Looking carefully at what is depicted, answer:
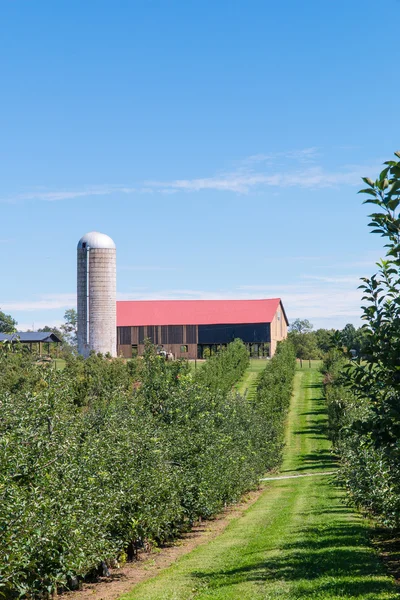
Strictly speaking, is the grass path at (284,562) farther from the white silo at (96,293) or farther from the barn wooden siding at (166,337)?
the barn wooden siding at (166,337)

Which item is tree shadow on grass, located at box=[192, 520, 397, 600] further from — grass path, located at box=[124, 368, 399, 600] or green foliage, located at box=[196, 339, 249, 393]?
green foliage, located at box=[196, 339, 249, 393]

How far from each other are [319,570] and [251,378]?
68328mm

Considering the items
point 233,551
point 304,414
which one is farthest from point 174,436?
point 304,414

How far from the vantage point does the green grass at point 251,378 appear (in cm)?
7375

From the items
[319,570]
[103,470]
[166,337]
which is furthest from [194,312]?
[319,570]

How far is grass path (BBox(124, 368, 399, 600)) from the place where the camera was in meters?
12.2

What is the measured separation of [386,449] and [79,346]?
7638cm

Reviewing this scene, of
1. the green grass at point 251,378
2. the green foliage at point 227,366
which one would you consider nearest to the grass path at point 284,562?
the green foliage at point 227,366

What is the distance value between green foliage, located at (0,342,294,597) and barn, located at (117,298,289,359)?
61.2 m

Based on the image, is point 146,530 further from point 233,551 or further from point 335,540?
point 335,540

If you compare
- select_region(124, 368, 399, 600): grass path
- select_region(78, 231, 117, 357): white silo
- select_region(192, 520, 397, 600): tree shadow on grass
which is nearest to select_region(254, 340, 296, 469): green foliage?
select_region(124, 368, 399, 600): grass path

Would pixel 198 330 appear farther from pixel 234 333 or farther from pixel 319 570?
pixel 319 570

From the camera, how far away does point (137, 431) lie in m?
19.5

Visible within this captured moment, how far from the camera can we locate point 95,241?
83625 mm
